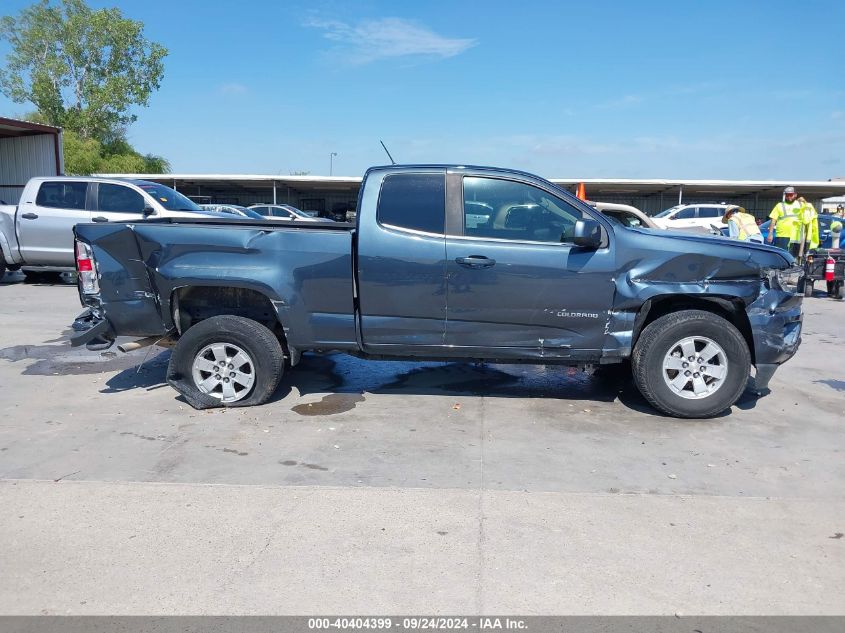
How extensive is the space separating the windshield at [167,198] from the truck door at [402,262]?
25.8 ft

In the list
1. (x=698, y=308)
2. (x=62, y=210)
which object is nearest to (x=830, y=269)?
(x=698, y=308)

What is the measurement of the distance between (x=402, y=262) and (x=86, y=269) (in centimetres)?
281

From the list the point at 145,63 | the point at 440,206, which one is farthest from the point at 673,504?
the point at 145,63

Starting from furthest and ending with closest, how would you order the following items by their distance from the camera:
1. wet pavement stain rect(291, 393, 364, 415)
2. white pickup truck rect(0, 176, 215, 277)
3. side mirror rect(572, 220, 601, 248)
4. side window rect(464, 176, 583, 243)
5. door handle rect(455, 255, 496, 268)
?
white pickup truck rect(0, 176, 215, 277) → wet pavement stain rect(291, 393, 364, 415) → side window rect(464, 176, 583, 243) → door handle rect(455, 255, 496, 268) → side mirror rect(572, 220, 601, 248)

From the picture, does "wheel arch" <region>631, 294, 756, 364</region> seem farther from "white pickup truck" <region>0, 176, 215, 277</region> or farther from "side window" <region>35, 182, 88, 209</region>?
"side window" <region>35, 182, 88, 209</region>

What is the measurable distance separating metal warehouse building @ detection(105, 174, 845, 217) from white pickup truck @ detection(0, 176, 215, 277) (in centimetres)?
1932

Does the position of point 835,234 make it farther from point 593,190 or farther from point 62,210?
point 593,190

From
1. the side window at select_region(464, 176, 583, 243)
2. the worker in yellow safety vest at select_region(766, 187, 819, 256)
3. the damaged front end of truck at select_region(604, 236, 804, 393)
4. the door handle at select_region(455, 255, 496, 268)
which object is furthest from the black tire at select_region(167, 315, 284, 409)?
the worker in yellow safety vest at select_region(766, 187, 819, 256)

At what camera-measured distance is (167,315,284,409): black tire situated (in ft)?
19.3

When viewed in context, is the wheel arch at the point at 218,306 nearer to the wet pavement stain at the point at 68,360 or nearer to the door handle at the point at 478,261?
the wet pavement stain at the point at 68,360

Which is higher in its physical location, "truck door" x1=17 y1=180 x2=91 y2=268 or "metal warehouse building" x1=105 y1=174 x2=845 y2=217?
"metal warehouse building" x1=105 y1=174 x2=845 y2=217

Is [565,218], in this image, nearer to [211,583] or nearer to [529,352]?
[529,352]

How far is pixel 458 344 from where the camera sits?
5.86m
